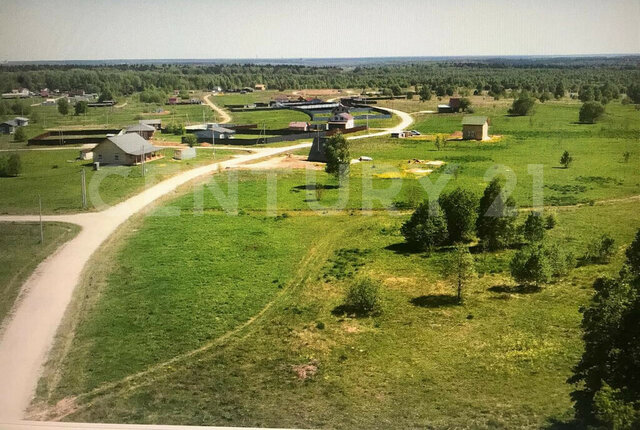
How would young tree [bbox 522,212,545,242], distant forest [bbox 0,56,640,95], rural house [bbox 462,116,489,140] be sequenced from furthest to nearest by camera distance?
1. rural house [bbox 462,116,489,140]
2. distant forest [bbox 0,56,640,95]
3. young tree [bbox 522,212,545,242]

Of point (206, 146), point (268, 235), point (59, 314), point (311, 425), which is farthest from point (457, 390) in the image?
point (206, 146)

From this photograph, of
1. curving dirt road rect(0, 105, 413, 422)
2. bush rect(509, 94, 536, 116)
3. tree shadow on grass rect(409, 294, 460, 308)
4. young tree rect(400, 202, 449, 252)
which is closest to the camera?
curving dirt road rect(0, 105, 413, 422)

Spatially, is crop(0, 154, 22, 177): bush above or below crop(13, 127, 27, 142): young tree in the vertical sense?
below

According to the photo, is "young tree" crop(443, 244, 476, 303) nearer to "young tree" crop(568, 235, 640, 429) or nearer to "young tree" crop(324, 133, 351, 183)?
"young tree" crop(568, 235, 640, 429)

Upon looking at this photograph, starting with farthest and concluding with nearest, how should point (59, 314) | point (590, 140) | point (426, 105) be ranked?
point (426, 105) → point (590, 140) → point (59, 314)

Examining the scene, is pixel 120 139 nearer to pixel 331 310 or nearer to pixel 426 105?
pixel 331 310

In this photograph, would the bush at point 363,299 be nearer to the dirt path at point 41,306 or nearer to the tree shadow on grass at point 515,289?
the tree shadow on grass at point 515,289

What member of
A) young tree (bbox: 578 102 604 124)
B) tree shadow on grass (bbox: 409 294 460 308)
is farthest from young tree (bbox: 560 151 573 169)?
tree shadow on grass (bbox: 409 294 460 308)
